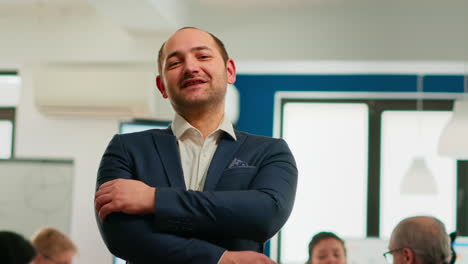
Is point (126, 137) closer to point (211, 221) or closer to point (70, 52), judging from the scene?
point (211, 221)

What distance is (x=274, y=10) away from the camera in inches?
255

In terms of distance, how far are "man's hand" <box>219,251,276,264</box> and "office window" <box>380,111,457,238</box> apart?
6834 millimetres

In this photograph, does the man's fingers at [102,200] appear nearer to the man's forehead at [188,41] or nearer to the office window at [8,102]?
the man's forehead at [188,41]

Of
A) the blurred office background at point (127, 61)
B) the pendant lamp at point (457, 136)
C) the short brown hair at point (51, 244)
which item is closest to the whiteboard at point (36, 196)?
the blurred office background at point (127, 61)

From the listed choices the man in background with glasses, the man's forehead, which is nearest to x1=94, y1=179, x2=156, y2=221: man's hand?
the man's forehead

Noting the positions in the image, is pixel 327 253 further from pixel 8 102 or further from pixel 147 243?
pixel 8 102

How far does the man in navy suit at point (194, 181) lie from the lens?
4.78ft

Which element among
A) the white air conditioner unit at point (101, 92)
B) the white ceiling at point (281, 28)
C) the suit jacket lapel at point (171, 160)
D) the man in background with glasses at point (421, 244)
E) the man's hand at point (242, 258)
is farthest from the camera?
the white air conditioner unit at point (101, 92)

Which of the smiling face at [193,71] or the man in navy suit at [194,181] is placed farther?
the smiling face at [193,71]

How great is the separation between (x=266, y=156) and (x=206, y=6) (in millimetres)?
5072

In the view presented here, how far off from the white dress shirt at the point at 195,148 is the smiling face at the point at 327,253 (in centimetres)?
374

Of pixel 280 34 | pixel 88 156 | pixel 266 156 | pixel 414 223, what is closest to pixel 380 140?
pixel 280 34

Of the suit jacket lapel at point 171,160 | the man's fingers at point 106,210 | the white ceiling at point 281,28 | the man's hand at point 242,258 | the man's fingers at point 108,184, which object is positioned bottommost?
the man's hand at point 242,258

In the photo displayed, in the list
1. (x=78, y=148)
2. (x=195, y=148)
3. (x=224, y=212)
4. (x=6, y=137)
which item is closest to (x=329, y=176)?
(x=78, y=148)
